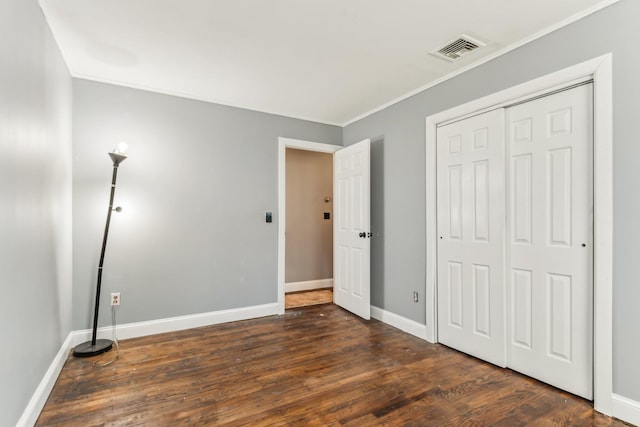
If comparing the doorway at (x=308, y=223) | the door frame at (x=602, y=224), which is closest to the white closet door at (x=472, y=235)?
the door frame at (x=602, y=224)

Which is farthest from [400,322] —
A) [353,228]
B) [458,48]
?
[458,48]

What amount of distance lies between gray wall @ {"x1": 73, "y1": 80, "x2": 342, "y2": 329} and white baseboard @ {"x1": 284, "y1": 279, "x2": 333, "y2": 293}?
1.33 m

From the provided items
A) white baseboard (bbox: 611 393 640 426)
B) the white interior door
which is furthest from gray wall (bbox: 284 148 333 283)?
white baseboard (bbox: 611 393 640 426)

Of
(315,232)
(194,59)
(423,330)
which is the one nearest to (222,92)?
(194,59)

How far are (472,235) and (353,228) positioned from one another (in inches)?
58.5

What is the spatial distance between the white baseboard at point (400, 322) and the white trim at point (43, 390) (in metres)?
2.92

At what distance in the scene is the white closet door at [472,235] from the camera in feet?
8.30

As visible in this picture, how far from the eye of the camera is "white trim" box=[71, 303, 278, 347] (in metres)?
3.02

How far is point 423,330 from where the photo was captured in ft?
10.3

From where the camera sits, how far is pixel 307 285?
5344mm

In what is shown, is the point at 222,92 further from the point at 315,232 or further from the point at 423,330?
the point at 423,330

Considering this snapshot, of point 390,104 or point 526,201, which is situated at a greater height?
point 390,104

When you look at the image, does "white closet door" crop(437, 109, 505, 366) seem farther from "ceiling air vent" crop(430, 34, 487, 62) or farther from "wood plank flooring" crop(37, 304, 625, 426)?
"ceiling air vent" crop(430, 34, 487, 62)

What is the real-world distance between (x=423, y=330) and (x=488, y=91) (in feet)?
7.30
